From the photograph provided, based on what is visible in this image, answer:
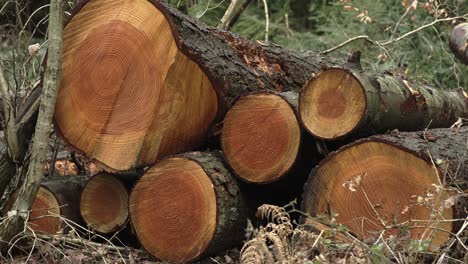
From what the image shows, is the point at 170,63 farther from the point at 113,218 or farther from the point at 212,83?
the point at 113,218

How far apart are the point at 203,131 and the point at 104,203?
2.79 ft

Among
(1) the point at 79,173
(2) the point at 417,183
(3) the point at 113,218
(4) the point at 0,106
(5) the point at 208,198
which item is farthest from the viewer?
(1) the point at 79,173

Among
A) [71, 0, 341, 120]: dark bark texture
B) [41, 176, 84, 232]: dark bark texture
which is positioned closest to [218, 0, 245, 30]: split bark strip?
[71, 0, 341, 120]: dark bark texture

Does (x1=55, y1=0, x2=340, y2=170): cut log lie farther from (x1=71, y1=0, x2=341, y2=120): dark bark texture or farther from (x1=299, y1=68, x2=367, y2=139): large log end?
(x1=299, y1=68, x2=367, y2=139): large log end

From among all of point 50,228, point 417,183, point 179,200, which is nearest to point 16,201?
point 50,228

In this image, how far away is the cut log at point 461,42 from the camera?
9.59 feet

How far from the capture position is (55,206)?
486 centimetres

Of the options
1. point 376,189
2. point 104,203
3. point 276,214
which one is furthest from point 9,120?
point 376,189

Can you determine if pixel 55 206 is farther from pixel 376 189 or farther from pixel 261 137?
pixel 376 189

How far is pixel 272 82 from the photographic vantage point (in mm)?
5117

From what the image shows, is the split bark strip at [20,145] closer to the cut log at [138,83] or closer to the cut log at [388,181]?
the cut log at [138,83]

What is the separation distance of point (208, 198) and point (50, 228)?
4.29 feet

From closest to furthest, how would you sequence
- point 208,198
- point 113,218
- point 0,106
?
point 208,198, point 113,218, point 0,106

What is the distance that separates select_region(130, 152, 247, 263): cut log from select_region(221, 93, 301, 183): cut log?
13cm
